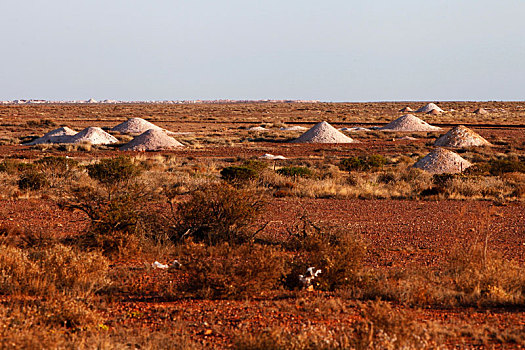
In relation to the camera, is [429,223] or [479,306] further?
[429,223]

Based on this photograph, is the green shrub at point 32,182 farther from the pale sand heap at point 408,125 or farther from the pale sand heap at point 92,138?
the pale sand heap at point 408,125

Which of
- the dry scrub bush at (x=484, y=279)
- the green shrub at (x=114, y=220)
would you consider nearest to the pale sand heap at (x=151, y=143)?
the green shrub at (x=114, y=220)

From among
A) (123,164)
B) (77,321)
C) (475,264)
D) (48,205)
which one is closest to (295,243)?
(475,264)

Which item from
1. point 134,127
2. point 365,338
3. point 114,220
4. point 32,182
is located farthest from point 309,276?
point 134,127

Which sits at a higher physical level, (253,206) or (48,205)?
(253,206)

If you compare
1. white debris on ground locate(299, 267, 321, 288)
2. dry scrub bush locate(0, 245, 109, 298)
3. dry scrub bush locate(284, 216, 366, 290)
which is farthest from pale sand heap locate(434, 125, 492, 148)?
dry scrub bush locate(0, 245, 109, 298)

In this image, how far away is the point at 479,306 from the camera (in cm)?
724

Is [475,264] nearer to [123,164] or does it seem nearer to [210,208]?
[210,208]

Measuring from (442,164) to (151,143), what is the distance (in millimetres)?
22361

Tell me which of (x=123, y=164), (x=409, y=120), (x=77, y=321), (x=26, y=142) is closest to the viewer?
(x=77, y=321)

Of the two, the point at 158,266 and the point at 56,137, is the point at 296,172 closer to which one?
the point at 158,266

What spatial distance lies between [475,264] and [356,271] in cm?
196

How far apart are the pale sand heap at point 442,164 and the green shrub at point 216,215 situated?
16337 millimetres

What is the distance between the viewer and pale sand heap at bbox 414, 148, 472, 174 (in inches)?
1007
